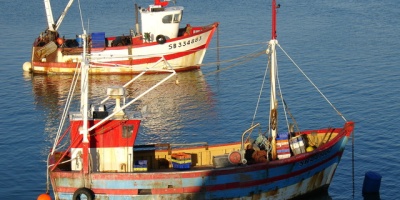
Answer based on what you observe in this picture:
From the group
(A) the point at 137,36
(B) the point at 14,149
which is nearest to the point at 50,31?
(A) the point at 137,36

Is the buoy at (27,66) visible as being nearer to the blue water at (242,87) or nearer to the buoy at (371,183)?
the blue water at (242,87)

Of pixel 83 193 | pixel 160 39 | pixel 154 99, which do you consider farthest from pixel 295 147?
pixel 160 39

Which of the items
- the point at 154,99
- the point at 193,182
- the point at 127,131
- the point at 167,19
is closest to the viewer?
the point at 193,182

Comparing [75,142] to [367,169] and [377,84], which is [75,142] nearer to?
[367,169]

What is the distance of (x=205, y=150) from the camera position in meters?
38.5

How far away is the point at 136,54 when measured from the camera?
63.6m

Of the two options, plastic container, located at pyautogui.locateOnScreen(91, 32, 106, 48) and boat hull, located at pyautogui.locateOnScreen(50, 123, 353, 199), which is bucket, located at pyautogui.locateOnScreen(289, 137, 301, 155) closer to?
boat hull, located at pyautogui.locateOnScreen(50, 123, 353, 199)

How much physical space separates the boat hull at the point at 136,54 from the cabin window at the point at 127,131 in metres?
28.2

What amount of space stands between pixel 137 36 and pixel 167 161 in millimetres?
28633

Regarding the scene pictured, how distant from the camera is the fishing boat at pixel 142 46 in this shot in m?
63.7

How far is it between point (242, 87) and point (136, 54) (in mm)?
8910

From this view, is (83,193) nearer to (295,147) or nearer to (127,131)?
(127,131)

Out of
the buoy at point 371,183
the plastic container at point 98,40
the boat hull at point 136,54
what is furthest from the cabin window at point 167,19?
the buoy at point 371,183

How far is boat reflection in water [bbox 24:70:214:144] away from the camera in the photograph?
50844 millimetres
